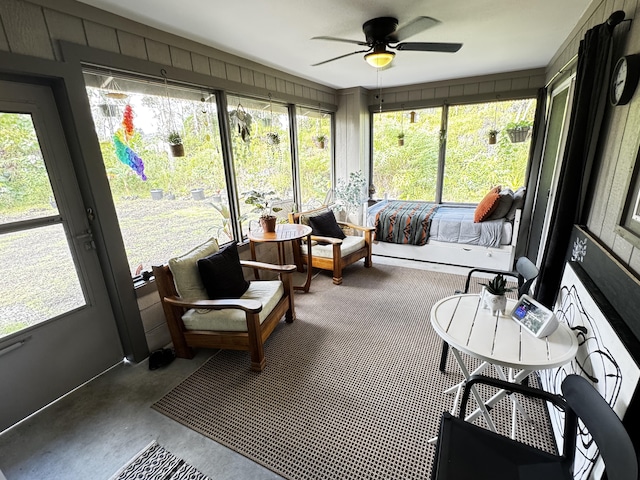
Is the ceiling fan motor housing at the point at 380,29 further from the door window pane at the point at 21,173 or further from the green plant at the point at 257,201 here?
the door window pane at the point at 21,173

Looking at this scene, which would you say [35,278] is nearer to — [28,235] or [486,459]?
[28,235]

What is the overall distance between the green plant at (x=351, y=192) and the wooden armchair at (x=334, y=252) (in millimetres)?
927

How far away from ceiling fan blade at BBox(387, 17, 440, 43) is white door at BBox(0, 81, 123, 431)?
2276 millimetres

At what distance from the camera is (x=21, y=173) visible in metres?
1.74

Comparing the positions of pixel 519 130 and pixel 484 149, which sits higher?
pixel 519 130

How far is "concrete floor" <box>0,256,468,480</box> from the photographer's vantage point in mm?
1524

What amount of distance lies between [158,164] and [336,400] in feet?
7.41

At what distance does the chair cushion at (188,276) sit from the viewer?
2.16 meters

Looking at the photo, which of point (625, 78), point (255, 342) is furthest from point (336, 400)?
point (625, 78)

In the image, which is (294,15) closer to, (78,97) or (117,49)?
(117,49)

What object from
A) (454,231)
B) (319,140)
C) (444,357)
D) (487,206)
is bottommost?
(444,357)

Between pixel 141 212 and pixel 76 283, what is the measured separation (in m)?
0.66

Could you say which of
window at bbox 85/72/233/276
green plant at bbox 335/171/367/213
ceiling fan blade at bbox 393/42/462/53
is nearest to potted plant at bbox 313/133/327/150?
green plant at bbox 335/171/367/213

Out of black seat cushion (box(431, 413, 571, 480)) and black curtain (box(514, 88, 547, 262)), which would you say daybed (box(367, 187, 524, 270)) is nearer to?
black curtain (box(514, 88, 547, 262))
